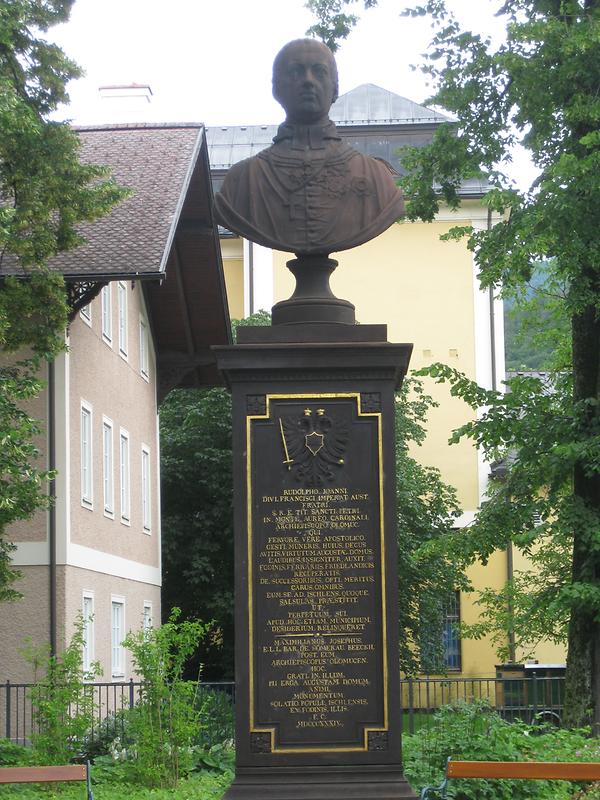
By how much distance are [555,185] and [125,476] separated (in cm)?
1302

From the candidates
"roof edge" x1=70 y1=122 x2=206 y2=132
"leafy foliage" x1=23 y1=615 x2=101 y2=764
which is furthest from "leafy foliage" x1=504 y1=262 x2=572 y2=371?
"leafy foliage" x1=23 y1=615 x2=101 y2=764

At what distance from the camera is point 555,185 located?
1666cm

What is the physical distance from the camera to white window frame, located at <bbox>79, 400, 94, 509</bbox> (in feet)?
76.2

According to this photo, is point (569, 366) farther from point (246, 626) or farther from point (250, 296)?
point (250, 296)

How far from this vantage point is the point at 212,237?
91.7 ft

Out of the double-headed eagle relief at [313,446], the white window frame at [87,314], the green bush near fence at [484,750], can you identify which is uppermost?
the white window frame at [87,314]

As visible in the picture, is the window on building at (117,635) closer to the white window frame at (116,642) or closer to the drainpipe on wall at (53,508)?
the white window frame at (116,642)

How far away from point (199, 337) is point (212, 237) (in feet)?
10.9

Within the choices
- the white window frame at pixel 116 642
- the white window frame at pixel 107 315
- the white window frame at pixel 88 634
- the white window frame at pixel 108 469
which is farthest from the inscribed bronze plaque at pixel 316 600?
the white window frame at pixel 116 642

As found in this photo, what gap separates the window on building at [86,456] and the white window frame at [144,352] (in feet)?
17.5

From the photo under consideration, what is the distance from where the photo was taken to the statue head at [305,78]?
9.34m

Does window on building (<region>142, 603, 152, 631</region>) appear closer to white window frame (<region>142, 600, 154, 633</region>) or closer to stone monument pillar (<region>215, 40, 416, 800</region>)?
white window frame (<region>142, 600, 154, 633</region>)

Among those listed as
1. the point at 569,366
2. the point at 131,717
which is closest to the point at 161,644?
the point at 131,717

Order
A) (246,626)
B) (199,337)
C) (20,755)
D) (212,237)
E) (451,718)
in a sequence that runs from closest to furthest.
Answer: (246,626) → (451,718) → (20,755) → (212,237) → (199,337)
